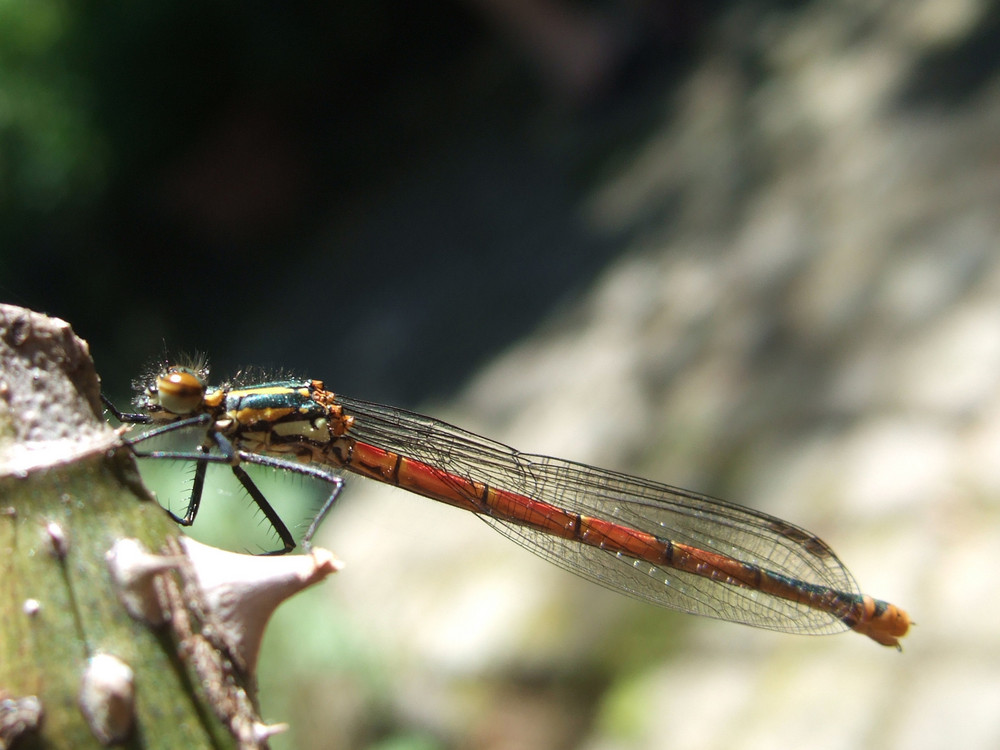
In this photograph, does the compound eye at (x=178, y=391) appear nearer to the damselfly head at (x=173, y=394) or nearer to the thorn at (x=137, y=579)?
the damselfly head at (x=173, y=394)

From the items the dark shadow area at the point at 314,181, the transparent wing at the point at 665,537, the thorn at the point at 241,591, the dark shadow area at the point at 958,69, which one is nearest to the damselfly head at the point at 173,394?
the transparent wing at the point at 665,537

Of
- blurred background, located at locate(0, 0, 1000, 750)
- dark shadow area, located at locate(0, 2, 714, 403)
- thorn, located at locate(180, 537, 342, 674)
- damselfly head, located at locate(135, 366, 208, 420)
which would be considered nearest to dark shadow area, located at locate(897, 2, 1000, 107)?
blurred background, located at locate(0, 0, 1000, 750)

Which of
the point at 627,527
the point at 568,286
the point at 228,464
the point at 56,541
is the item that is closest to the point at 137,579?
the point at 56,541

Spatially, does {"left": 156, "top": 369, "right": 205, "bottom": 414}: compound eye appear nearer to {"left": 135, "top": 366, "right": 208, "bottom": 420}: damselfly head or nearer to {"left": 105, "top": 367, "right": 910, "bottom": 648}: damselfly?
{"left": 135, "top": 366, "right": 208, "bottom": 420}: damselfly head

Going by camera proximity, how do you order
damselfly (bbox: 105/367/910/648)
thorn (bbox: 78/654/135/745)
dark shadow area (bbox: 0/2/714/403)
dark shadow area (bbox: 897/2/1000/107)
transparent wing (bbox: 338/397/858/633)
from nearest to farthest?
1. thorn (bbox: 78/654/135/745)
2. damselfly (bbox: 105/367/910/648)
3. transparent wing (bbox: 338/397/858/633)
4. dark shadow area (bbox: 897/2/1000/107)
5. dark shadow area (bbox: 0/2/714/403)

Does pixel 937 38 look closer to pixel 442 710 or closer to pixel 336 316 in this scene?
pixel 336 316

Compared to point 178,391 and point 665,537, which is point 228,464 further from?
point 665,537
